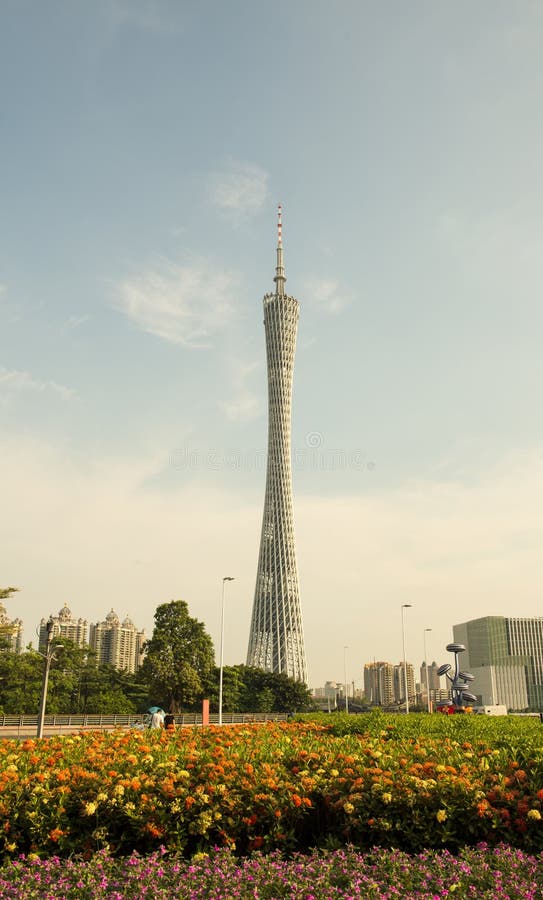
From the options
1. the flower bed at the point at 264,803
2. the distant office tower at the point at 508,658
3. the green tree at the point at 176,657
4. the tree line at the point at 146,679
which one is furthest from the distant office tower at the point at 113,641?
the flower bed at the point at 264,803

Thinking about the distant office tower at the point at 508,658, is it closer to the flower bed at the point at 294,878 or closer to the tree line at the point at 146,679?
the tree line at the point at 146,679

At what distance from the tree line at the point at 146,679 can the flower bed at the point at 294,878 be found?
3235 cm

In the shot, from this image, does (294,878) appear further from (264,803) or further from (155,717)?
(155,717)

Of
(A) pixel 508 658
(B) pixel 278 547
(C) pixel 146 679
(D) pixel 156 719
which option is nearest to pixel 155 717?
(D) pixel 156 719

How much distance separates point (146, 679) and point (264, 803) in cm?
3699

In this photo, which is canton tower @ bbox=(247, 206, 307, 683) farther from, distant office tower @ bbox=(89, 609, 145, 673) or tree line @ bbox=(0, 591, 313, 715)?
distant office tower @ bbox=(89, 609, 145, 673)

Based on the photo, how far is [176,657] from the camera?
42.5 meters

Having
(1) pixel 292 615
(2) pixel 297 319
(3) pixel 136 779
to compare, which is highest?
(2) pixel 297 319

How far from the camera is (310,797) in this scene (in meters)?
7.27

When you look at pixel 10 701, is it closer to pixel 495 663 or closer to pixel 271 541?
pixel 271 541

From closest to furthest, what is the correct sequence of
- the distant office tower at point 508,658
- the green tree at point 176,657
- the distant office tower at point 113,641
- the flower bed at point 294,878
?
the flower bed at point 294,878 → the green tree at point 176,657 → the distant office tower at point 113,641 → the distant office tower at point 508,658

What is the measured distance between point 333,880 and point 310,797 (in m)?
2.00

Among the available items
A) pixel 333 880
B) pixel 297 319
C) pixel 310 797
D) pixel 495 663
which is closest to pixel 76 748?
pixel 310 797

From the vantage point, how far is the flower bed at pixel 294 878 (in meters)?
4.96
